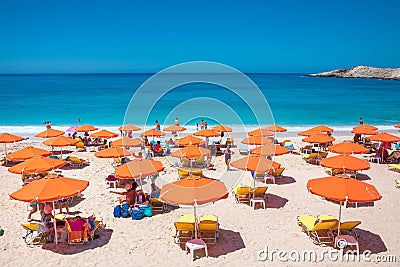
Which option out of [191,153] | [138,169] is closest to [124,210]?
[138,169]

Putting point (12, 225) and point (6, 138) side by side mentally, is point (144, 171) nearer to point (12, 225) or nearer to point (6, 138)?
point (12, 225)

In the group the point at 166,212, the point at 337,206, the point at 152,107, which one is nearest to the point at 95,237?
the point at 166,212

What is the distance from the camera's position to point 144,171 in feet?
33.5

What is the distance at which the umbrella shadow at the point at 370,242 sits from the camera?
7496 mm

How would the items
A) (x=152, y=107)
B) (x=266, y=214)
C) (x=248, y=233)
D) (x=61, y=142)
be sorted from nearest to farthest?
(x=248, y=233)
(x=266, y=214)
(x=61, y=142)
(x=152, y=107)

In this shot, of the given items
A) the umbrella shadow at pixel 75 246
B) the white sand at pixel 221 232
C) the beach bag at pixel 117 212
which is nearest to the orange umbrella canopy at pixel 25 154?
the white sand at pixel 221 232

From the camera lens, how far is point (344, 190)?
7168 millimetres

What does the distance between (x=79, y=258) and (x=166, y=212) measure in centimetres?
298

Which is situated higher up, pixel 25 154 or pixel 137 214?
pixel 25 154

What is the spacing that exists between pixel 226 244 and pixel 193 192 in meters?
1.51

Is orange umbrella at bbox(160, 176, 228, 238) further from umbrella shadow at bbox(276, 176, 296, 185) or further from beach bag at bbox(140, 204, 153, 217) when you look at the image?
umbrella shadow at bbox(276, 176, 296, 185)

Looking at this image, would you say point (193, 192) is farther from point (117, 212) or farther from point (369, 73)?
point (369, 73)

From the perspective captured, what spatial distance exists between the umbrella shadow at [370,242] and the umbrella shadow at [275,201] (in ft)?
7.61

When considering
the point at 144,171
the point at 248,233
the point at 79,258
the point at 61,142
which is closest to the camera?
the point at 79,258
